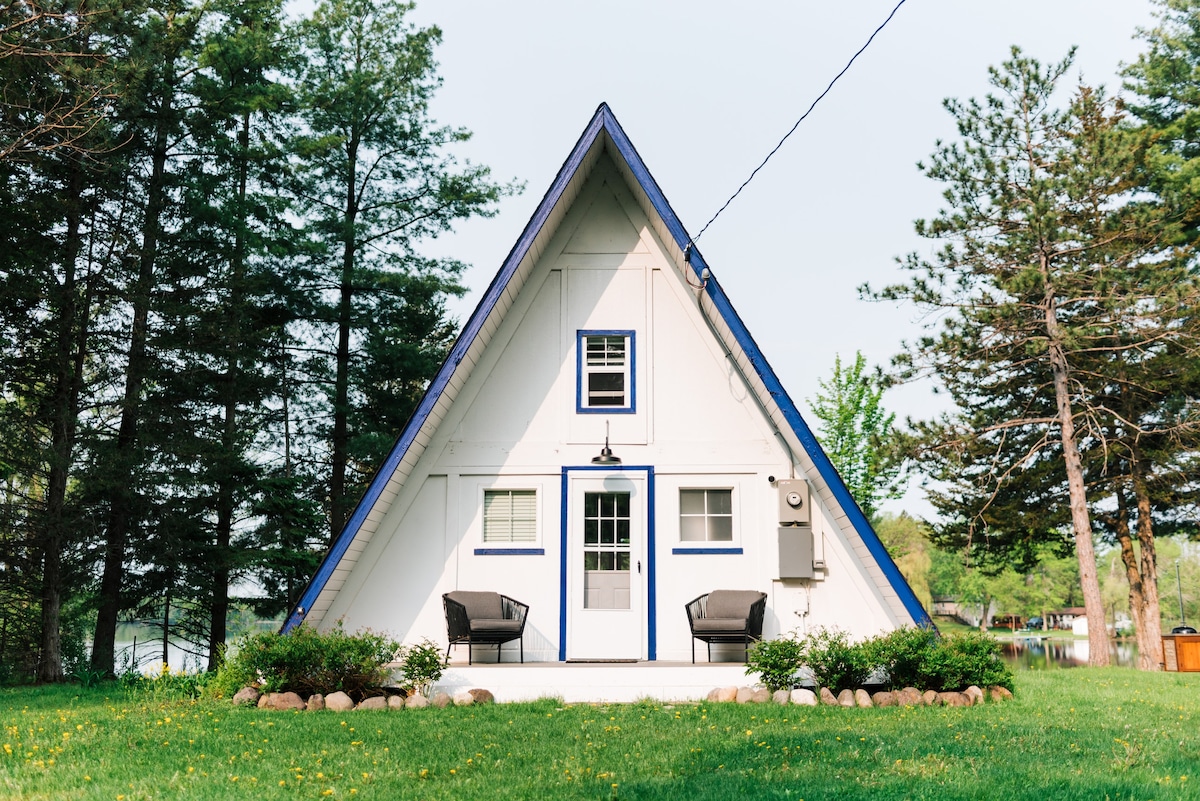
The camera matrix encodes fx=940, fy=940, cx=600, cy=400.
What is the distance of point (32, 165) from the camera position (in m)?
15.6

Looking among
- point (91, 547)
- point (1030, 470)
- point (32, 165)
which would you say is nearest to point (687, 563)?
point (91, 547)

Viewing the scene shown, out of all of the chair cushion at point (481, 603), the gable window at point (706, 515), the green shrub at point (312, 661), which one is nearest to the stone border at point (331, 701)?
the green shrub at point (312, 661)

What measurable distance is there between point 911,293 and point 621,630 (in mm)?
12870

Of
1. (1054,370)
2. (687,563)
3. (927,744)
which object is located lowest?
(927,744)

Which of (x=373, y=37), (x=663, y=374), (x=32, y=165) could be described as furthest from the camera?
(x=373, y=37)

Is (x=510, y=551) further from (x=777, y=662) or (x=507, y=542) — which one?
(x=777, y=662)

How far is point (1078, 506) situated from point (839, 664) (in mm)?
12137

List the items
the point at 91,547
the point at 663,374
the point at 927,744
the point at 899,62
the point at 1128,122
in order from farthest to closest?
the point at 1128,122
the point at 91,547
the point at 663,374
the point at 899,62
the point at 927,744

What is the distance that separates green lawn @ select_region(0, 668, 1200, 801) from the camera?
19.7 feet

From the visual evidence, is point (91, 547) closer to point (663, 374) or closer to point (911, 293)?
point (663, 374)

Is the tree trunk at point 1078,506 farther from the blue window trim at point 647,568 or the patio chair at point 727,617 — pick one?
the blue window trim at point 647,568

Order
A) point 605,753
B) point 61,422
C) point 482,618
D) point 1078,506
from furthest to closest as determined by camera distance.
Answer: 1. point 1078,506
2. point 61,422
3. point 482,618
4. point 605,753

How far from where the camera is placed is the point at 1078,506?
65.1ft

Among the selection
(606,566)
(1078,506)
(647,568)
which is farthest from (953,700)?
(1078,506)
